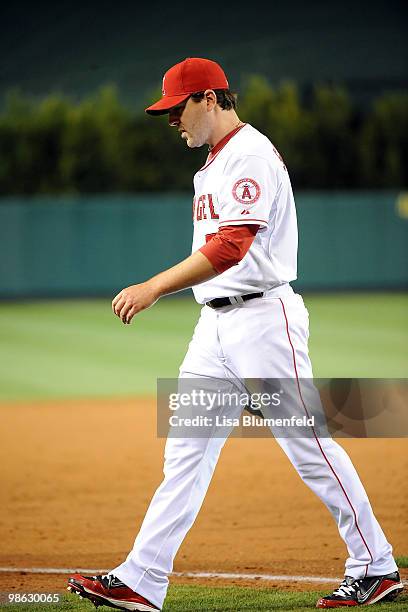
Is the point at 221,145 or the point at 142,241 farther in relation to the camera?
the point at 142,241

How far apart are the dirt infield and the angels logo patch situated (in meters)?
1.70

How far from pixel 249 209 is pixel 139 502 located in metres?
2.66

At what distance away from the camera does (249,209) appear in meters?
3.34

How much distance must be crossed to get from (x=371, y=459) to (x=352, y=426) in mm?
1074

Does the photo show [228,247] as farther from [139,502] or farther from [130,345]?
[130,345]

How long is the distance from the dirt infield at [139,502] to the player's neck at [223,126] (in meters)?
1.84

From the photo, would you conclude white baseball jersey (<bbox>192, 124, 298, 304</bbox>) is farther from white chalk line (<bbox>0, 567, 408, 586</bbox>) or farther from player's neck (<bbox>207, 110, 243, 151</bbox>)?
white chalk line (<bbox>0, 567, 408, 586</bbox>)

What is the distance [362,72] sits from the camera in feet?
93.4

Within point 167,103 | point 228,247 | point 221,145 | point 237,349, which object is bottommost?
point 237,349

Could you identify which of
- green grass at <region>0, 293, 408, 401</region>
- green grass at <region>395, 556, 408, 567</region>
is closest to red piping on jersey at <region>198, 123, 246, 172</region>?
green grass at <region>395, 556, 408, 567</region>

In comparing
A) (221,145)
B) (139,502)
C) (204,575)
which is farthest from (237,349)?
(139,502)

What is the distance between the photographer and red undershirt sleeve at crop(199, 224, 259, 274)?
3.28 metres

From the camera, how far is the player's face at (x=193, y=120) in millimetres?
3533

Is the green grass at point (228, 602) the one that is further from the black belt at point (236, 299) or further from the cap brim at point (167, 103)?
the cap brim at point (167, 103)
